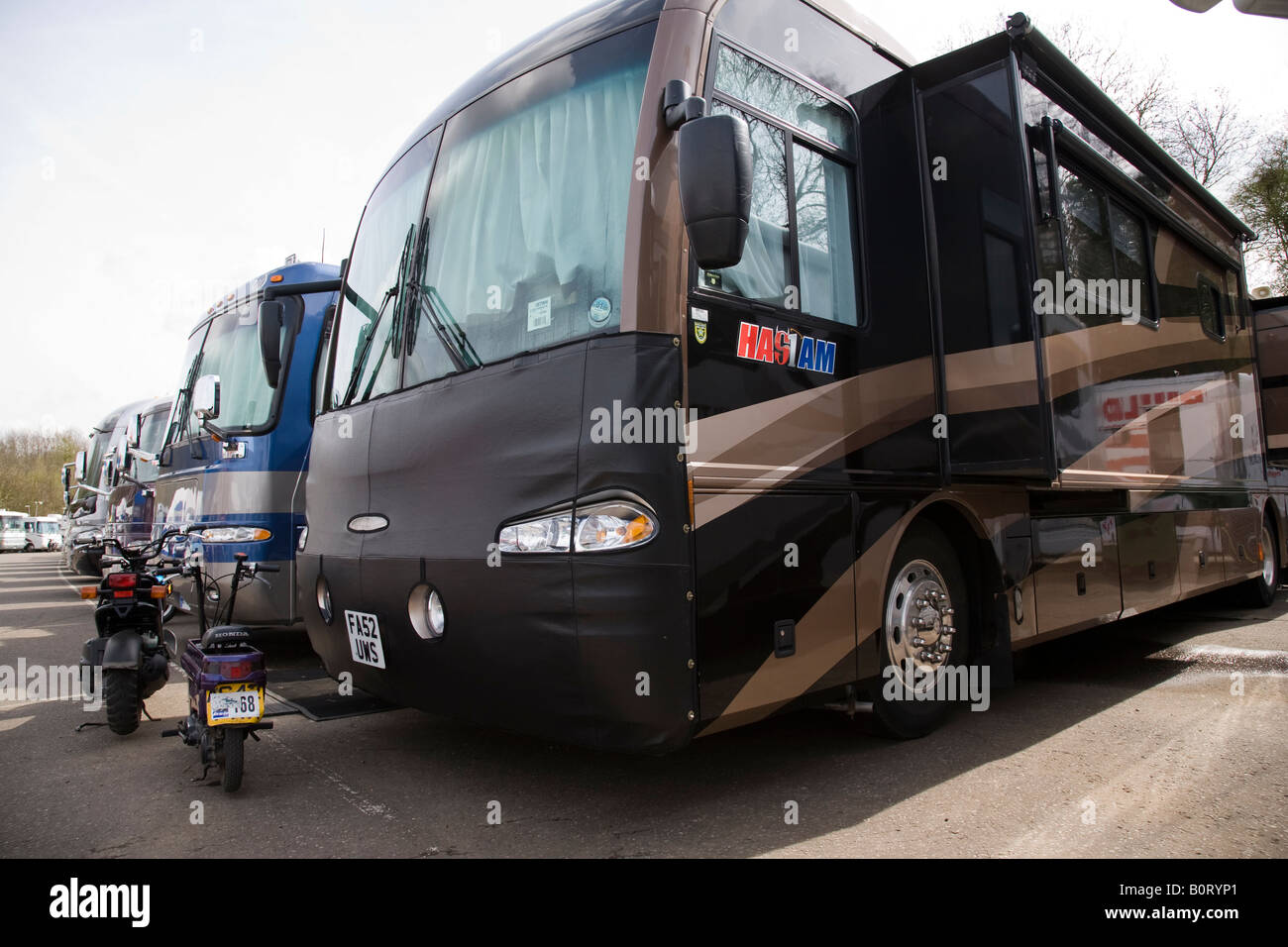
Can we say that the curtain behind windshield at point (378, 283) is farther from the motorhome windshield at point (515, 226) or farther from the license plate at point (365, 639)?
the license plate at point (365, 639)

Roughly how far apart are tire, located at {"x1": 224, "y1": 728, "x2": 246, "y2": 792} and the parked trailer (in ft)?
1.83

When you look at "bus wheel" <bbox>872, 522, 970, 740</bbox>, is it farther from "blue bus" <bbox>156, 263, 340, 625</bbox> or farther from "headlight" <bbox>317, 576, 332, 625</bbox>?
"blue bus" <bbox>156, 263, 340, 625</bbox>

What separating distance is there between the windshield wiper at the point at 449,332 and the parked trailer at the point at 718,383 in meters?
0.02

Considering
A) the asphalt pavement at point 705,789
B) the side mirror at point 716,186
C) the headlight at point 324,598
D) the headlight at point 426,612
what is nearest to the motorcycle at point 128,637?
the asphalt pavement at point 705,789

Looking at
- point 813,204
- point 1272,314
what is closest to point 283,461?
point 813,204

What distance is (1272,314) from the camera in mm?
11055

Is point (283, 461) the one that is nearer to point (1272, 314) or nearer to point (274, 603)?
point (274, 603)

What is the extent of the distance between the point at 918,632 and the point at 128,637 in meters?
4.07

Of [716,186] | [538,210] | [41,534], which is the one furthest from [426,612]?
[41,534]

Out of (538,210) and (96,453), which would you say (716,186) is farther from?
(96,453)

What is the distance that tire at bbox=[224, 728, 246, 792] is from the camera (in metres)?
3.91

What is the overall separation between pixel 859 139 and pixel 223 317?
6241mm

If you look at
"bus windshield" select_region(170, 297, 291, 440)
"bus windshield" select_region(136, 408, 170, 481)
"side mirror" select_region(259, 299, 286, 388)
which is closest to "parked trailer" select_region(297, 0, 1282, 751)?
"side mirror" select_region(259, 299, 286, 388)

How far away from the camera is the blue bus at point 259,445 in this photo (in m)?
7.12
